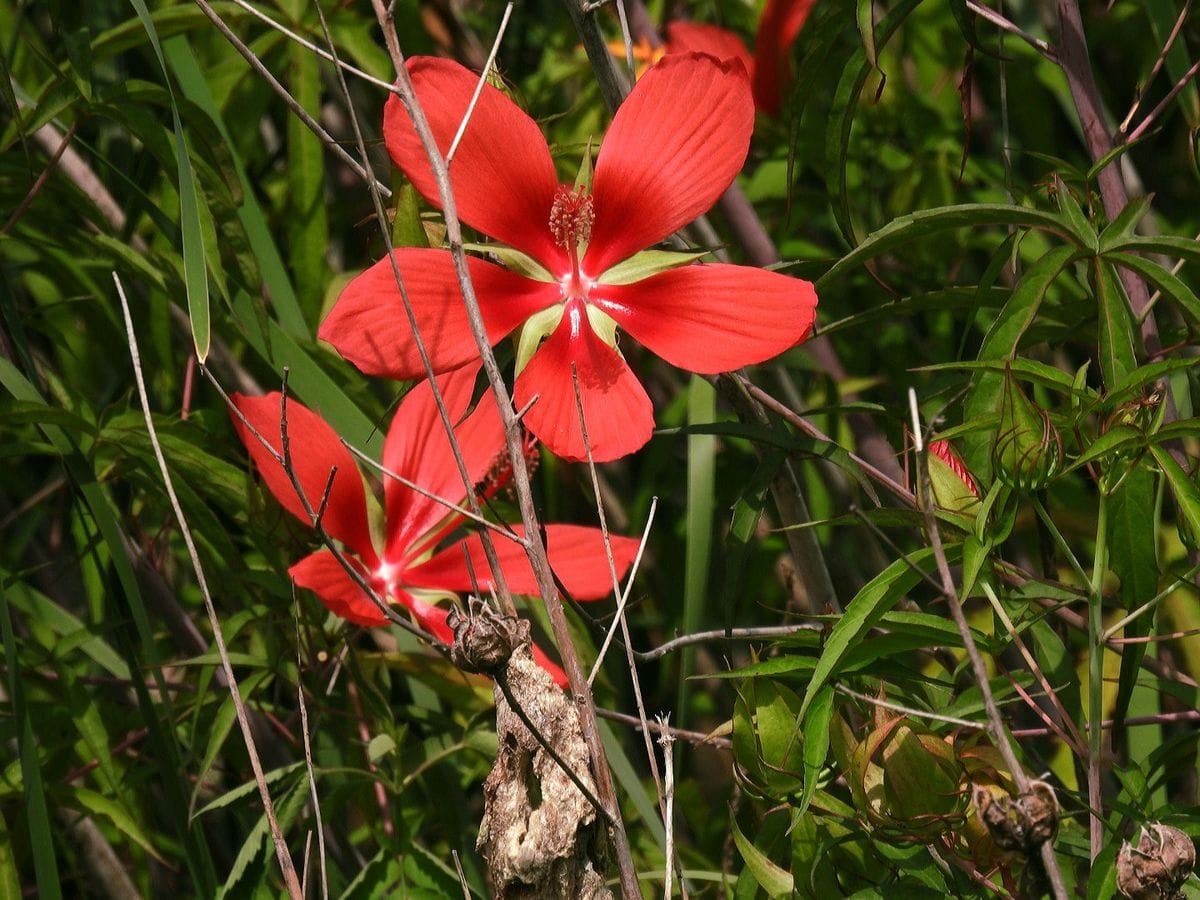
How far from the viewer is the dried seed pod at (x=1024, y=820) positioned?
1.51 ft

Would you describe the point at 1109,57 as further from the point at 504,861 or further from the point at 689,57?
the point at 504,861

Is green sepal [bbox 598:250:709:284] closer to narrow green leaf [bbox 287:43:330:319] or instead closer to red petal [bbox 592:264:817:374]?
red petal [bbox 592:264:817:374]

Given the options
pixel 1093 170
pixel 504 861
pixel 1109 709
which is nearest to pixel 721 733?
pixel 504 861

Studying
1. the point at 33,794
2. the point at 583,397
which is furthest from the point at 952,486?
the point at 33,794

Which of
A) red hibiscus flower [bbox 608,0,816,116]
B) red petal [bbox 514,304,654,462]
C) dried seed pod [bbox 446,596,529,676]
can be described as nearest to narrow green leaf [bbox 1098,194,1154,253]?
red petal [bbox 514,304,654,462]

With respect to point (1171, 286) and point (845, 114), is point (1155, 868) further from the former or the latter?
point (845, 114)

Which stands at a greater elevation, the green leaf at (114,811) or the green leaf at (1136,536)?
the green leaf at (1136,536)

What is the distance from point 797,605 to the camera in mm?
954

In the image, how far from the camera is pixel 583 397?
66 cm

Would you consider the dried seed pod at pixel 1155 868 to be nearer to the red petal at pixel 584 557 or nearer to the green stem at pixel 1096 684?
the green stem at pixel 1096 684

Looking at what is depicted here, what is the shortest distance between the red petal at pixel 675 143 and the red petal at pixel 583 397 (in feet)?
0.21

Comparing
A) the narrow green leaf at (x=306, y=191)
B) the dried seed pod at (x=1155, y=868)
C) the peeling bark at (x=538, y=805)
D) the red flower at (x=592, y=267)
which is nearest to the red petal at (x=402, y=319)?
the red flower at (x=592, y=267)

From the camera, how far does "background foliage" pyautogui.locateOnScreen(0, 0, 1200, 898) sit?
623 mm

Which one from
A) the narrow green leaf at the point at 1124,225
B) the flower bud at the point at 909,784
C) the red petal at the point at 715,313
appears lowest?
the flower bud at the point at 909,784
